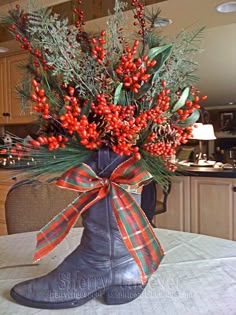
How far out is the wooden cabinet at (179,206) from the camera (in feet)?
10.2

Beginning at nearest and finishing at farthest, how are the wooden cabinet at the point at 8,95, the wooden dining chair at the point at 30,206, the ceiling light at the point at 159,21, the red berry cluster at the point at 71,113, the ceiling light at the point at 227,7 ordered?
the red berry cluster at the point at 71,113 → the ceiling light at the point at 159,21 → the wooden dining chair at the point at 30,206 → the ceiling light at the point at 227,7 → the wooden cabinet at the point at 8,95

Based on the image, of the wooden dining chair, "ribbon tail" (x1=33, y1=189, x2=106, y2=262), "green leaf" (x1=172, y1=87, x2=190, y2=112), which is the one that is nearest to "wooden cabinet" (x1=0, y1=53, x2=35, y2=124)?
the wooden dining chair

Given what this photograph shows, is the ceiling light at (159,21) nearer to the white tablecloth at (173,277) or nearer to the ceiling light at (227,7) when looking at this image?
the ceiling light at (227,7)

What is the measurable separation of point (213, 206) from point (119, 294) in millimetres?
2344

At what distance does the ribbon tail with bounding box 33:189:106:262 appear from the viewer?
821mm

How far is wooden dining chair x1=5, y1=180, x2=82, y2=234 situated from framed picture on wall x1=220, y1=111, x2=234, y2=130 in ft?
36.2

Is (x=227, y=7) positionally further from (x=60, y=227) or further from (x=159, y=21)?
(x=60, y=227)

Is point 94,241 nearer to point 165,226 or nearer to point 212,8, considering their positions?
point 212,8

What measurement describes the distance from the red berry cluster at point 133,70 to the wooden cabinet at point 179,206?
96.8 inches

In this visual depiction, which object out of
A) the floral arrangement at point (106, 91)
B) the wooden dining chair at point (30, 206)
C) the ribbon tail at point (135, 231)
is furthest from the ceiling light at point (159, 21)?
the wooden dining chair at point (30, 206)

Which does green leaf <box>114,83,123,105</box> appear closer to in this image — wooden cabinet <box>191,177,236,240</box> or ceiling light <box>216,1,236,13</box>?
ceiling light <box>216,1,236,13</box>

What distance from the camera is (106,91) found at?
75cm

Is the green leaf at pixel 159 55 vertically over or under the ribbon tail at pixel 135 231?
over

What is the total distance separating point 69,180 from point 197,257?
1.90 ft
